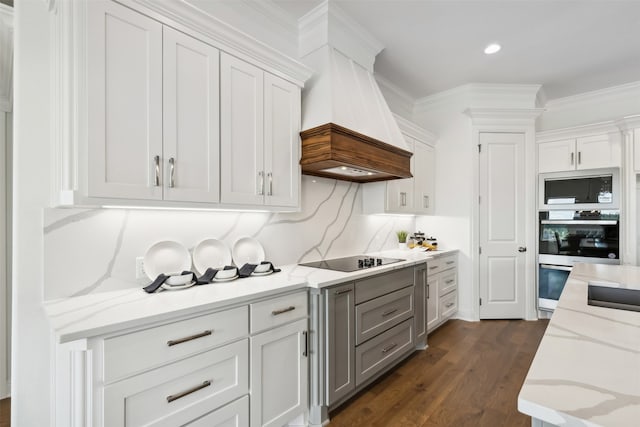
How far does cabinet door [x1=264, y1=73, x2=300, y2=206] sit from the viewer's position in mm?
2018

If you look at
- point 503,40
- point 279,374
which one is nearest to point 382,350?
point 279,374

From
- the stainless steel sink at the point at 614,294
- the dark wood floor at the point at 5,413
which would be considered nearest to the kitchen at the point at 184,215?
the dark wood floor at the point at 5,413

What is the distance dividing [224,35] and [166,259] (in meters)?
1.34

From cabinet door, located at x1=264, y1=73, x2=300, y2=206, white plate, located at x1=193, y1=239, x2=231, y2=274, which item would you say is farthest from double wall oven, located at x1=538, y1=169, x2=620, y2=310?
white plate, located at x1=193, y1=239, x2=231, y2=274

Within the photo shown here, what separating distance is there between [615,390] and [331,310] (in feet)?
4.47

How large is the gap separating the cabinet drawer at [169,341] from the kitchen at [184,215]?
55 cm

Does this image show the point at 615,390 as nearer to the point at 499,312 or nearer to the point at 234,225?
the point at 234,225

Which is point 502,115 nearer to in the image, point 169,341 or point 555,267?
point 555,267

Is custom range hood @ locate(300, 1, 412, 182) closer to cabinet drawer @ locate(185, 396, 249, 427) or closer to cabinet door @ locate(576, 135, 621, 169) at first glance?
cabinet drawer @ locate(185, 396, 249, 427)

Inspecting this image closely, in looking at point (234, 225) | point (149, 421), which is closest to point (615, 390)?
point (149, 421)

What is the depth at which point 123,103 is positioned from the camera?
4.62 ft

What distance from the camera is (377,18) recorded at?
2.50 metres

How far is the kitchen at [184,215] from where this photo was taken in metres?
1.37

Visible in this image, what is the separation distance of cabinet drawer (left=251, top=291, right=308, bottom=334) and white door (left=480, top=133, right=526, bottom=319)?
2.86 metres
